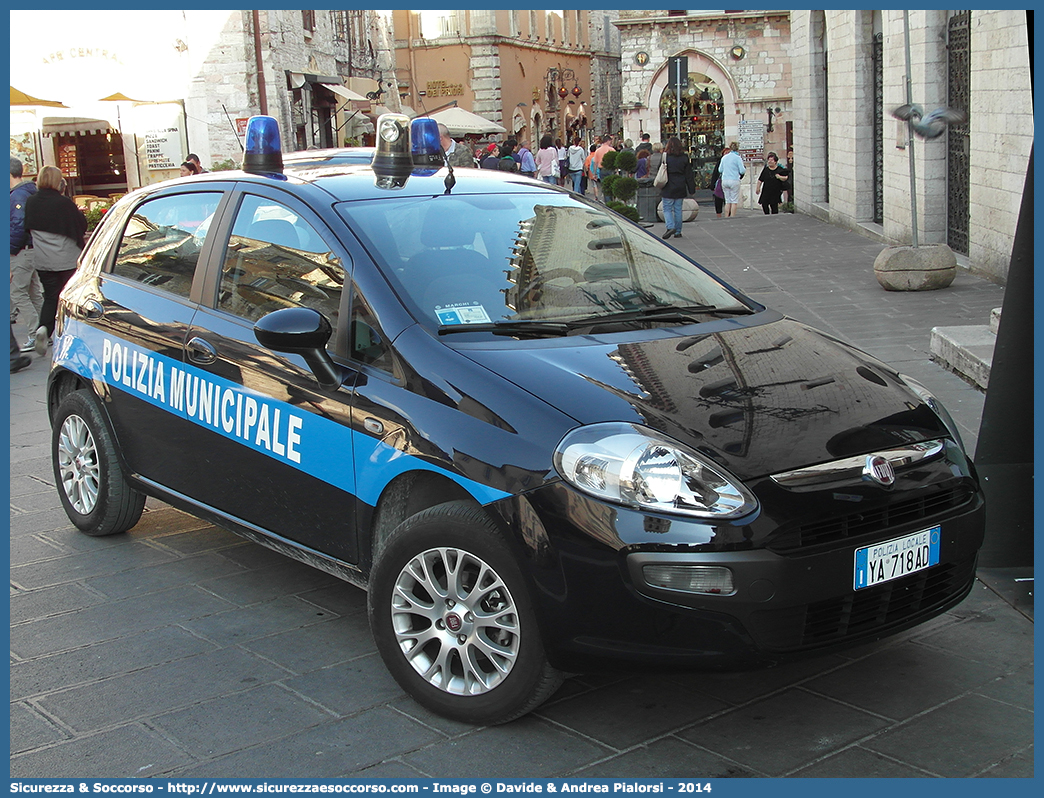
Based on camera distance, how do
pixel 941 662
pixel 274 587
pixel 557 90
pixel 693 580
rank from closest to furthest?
1. pixel 693 580
2. pixel 941 662
3. pixel 274 587
4. pixel 557 90

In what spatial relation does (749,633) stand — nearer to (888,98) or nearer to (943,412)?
(943,412)

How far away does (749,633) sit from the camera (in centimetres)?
306

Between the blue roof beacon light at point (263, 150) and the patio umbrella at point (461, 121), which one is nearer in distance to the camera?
the blue roof beacon light at point (263, 150)

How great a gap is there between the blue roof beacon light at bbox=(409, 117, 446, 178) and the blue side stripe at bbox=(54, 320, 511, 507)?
50.2 inches

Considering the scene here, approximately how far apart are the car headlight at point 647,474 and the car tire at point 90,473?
2.68 meters

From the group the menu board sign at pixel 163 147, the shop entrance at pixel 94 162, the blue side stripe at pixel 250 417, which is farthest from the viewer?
the menu board sign at pixel 163 147

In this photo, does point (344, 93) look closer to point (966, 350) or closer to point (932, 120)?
point (932, 120)

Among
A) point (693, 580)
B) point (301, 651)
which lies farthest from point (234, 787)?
point (693, 580)

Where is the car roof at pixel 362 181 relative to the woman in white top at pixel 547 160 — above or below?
below

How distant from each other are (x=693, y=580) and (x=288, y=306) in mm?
1836

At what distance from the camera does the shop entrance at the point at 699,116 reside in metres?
39.2

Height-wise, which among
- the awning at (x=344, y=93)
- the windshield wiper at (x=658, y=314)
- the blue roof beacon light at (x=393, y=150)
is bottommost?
the windshield wiper at (x=658, y=314)

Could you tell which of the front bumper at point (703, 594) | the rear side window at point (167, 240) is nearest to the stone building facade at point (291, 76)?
the rear side window at point (167, 240)

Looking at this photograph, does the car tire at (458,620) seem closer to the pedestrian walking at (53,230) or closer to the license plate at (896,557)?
the license plate at (896,557)
